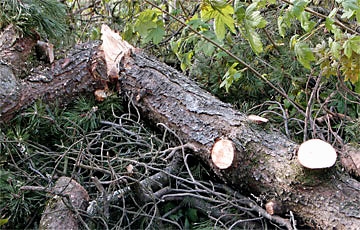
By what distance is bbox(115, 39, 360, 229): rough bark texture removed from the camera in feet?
5.57

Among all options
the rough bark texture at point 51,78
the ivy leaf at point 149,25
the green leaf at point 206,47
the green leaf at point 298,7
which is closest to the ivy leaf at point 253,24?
the green leaf at point 298,7

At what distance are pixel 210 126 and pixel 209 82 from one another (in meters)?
0.72

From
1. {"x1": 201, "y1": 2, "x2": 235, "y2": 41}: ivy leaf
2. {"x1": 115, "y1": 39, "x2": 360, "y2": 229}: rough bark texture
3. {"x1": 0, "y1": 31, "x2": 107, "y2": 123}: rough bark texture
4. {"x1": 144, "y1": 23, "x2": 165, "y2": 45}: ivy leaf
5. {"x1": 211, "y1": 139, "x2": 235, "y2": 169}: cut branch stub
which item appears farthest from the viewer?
{"x1": 0, "y1": 31, "x2": 107, "y2": 123}: rough bark texture

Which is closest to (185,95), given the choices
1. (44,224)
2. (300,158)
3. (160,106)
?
(160,106)

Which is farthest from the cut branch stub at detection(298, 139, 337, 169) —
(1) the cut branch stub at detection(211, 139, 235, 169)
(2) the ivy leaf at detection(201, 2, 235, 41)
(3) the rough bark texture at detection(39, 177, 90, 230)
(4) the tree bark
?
(3) the rough bark texture at detection(39, 177, 90, 230)

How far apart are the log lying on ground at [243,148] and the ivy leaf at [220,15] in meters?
0.52

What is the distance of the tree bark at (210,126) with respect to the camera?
67.4 inches

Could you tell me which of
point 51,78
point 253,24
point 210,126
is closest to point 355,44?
point 253,24

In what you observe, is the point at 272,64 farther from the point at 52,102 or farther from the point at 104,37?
the point at 52,102

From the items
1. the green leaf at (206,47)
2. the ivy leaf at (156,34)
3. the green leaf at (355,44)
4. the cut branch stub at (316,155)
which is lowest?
the cut branch stub at (316,155)

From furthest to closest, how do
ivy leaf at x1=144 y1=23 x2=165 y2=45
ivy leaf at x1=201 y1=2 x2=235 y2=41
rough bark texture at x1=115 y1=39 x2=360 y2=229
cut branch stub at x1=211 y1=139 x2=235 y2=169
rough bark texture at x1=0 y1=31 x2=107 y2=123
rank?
rough bark texture at x1=0 y1=31 x2=107 y2=123, ivy leaf at x1=144 y1=23 x2=165 y2=45, cut branch stub at x1=211 y1=139 x2=235 y2=169, rough bark texture at x1=115 y1=39 x2=360 y2=229, ivy leaf at x1=201 y1=2 x2=235 y2=41

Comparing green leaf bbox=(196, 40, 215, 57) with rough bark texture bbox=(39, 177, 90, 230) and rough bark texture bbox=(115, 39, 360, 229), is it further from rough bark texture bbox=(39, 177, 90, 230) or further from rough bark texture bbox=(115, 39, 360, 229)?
rough bark texture bbox=(39, 177, 90, 230)

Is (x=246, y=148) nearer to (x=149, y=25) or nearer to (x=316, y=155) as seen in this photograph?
(x=316, y=155)

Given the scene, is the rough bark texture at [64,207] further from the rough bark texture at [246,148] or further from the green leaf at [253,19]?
the green leaf at [253,19]
